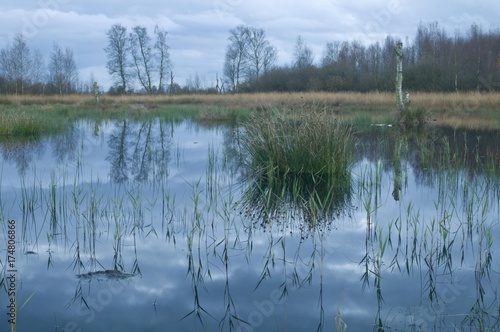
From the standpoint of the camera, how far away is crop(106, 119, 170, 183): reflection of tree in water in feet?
24.9

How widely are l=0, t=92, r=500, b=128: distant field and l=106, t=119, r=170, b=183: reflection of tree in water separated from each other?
350cm

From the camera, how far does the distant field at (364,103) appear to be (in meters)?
18.0

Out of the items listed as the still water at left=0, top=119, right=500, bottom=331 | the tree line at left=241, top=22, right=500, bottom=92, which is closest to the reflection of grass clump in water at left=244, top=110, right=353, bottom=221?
the still water at left=0, top=119, right=500, bottom=331

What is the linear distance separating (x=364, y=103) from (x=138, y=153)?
15592 mm

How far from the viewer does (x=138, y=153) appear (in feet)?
32.9

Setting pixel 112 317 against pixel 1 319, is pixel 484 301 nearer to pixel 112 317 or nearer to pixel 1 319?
pixel 112 317

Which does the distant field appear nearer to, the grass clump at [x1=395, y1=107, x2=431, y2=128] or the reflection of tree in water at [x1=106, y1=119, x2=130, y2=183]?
the grass clump at [x1=395, y1=107, x2=431, y2=128]

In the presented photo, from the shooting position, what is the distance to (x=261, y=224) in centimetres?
486

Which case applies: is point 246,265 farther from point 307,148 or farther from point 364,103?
point 364,103

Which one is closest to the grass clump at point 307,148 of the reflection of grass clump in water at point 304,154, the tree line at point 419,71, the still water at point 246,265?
the reflection of grass clump in water at point 304,154

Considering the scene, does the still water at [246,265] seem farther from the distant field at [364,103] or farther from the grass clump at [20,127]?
the distant field at [364,103]

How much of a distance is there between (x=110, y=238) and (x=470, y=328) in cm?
265

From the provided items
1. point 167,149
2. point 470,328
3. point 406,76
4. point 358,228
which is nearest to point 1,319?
point 470,328

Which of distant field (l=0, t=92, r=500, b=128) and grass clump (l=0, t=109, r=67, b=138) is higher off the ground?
distant field (l=0, t=92, r=500, b=128)
